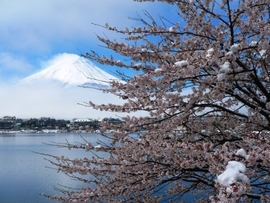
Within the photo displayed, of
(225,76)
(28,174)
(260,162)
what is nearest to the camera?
(260,162)

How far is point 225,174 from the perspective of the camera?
140 centimetres

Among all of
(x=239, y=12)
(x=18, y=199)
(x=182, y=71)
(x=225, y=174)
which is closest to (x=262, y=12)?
(x=239, y=12)

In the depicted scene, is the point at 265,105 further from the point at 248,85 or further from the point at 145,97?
the point at 145,97

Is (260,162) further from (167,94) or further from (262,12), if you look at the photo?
(262,12)

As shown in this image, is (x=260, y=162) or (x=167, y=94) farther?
(x=167, y=94)

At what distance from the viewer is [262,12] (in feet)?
12.4

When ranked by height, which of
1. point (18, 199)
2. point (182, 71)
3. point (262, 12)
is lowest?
point (18, 199)

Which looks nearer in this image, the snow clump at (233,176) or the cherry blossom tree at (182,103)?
the snow clump at (233,176)

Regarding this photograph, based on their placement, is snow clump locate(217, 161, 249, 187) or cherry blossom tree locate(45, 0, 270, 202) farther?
cherry blossom tree locate(45, 0, 270, 202)

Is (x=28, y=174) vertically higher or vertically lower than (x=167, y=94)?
lower

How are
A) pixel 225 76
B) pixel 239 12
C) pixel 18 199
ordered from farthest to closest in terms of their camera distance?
pixel 18 199
pixel 239 12
pixel 225 76

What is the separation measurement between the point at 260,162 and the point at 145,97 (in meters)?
1.88

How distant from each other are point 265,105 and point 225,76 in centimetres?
115

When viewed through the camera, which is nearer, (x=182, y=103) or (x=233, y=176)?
(x=233, y=176)
